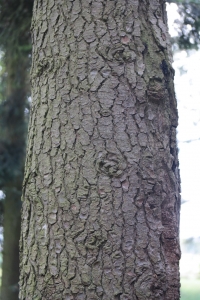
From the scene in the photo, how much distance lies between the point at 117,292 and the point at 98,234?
→ 0.20 metres

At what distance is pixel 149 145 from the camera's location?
1.56m

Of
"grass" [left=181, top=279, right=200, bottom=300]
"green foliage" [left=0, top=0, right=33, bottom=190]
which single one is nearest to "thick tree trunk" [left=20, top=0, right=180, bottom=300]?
"green foliage" [left=0, top=0, right=33, bottom=190]

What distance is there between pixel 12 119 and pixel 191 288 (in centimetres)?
403

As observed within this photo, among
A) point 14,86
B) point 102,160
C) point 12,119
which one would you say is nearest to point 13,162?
point 12,119

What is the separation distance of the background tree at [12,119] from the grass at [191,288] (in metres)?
2.70

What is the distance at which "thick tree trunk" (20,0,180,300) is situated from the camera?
1441 mm

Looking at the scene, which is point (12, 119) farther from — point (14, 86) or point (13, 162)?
point (13, 162)

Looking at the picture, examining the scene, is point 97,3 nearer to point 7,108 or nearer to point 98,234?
point 98,234

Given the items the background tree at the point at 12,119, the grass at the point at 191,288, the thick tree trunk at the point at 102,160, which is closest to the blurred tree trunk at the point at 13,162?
the background tree at the point at 12,119

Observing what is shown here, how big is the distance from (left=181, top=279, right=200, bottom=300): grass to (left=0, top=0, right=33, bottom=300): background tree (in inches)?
106

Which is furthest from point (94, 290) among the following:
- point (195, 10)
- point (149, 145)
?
point (195, 10)

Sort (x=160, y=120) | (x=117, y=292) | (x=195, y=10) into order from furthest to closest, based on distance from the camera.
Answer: (x=195, y=10)
(x=160, y=120)
(x=117, y=292)

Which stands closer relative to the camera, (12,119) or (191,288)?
(12,119)

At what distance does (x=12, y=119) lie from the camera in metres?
5.30
